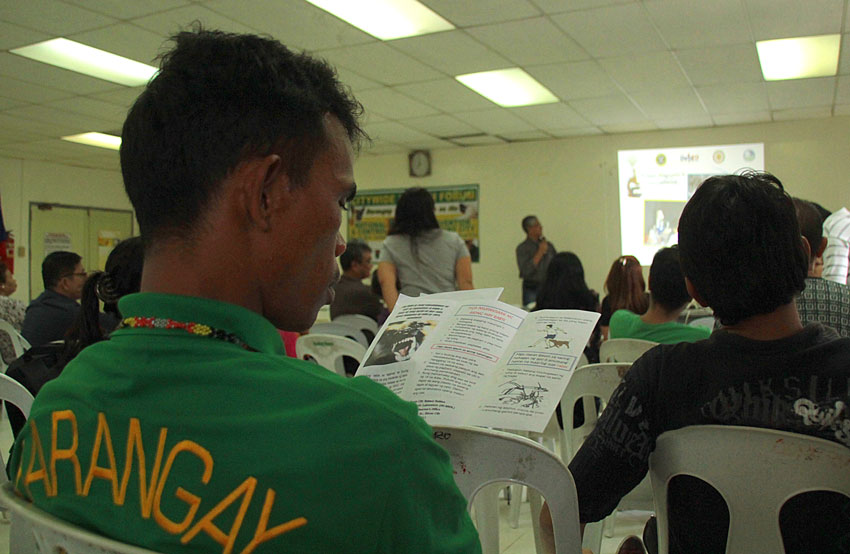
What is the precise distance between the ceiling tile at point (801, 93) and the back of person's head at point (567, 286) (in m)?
3.39

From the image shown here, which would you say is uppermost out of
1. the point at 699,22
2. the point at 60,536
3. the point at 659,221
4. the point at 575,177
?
the point at 699,22

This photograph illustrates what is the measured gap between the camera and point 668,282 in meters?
2.16

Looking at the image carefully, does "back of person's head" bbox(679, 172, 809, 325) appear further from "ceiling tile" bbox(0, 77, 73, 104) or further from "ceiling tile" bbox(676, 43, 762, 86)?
"ceiling tile" bbox(0, 77, 73, 104)

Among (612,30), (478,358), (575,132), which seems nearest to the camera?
(478,358)

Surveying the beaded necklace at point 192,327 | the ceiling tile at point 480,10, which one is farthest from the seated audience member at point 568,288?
the beaded necklace at point 192,327

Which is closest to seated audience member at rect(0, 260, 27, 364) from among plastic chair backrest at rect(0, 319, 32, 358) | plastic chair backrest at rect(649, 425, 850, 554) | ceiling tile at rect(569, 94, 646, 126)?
plastic chair backrest at rect(0, 319, 32, 358)

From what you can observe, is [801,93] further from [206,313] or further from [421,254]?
[206,313]

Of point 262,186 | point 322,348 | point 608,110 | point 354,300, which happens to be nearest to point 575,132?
point 608,110

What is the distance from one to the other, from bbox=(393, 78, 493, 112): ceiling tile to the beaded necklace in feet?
16.2

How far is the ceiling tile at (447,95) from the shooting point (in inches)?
212

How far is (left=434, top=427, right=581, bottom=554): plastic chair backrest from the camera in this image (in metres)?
0.96

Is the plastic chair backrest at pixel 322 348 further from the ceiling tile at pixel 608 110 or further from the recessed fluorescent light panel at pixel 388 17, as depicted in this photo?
the ceiling tile at pixel 608 110

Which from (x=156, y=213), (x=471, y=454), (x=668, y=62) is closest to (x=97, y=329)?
(x=471, y=454)

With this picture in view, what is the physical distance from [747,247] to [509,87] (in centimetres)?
485
